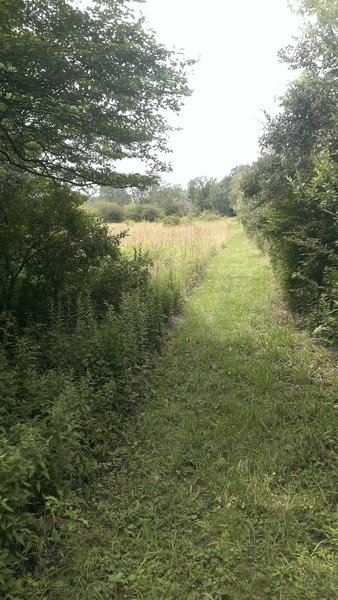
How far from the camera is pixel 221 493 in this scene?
2.76 meters

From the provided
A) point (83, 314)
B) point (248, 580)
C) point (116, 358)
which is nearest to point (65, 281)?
point (83, 314)

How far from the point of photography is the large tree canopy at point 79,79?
4.39 metres

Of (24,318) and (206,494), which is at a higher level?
(24,318)

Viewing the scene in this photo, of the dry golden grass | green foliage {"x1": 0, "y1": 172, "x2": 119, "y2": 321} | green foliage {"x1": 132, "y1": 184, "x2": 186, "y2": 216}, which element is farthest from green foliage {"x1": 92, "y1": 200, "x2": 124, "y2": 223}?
green foliage {"x1": 0, "y1": 172, "x2": 119, "y2": 321}

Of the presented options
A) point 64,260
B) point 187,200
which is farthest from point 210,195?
point 64,260

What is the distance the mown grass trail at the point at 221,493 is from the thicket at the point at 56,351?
271 millimetres

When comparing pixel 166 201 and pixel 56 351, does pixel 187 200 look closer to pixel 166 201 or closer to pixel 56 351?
pixel 166 201

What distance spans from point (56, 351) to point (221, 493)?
2428mm

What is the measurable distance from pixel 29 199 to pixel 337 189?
14.7 ft

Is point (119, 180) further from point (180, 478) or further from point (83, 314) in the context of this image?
point (180, 478)

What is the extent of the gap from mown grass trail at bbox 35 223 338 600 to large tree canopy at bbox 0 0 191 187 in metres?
3.75

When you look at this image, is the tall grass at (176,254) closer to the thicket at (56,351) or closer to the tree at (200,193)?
the thicket at (56,351)

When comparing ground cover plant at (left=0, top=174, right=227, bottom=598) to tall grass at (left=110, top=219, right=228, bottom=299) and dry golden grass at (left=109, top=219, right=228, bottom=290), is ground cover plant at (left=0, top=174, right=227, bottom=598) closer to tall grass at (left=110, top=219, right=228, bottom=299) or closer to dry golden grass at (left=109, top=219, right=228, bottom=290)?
tall grass at (left=110, top=219, right=228, bottom=299)

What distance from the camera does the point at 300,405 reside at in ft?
12.5
